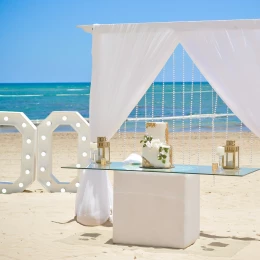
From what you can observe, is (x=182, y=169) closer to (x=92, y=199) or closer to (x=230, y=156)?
(x=230, y=156)

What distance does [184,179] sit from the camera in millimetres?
6316

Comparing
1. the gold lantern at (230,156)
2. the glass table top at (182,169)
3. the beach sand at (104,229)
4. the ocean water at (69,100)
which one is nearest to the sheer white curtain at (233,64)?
the gold lantern at (230,156)

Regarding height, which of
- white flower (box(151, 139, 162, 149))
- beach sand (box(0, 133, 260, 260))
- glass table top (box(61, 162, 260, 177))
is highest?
white flower (box(151, 139, 162, 149))

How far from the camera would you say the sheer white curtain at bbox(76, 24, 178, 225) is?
7.11 meters

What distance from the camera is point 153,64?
7121mm

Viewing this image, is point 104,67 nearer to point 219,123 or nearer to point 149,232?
point 149,232

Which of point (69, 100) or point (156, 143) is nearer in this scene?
point (156, 143)

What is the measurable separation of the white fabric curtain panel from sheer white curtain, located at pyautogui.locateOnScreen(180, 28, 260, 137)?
0.32m

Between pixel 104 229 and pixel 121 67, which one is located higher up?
pixel 121 67

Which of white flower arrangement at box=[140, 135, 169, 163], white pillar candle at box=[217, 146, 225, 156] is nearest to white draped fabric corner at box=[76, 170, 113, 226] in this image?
white flower arrangement at box=[140, 135, 169, 163]

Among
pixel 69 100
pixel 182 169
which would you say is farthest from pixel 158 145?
pixel 69 100

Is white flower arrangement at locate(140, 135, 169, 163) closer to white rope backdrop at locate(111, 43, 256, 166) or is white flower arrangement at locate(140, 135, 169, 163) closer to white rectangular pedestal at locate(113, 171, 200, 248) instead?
white rectangular pedestal at locate(113, 171, 200, 248)

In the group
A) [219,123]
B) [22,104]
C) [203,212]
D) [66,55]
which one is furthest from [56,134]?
[66,55]

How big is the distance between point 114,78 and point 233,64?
1.18m
